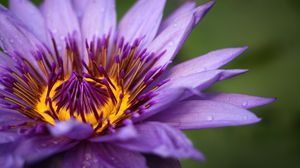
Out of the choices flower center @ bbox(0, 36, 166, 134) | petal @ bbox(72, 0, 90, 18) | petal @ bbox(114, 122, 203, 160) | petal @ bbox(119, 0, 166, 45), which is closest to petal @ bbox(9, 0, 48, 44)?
flower center @ bbox(0, 36, 166, 134)

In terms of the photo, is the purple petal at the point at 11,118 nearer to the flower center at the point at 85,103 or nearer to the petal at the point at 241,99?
the flower center at the point at 85,103

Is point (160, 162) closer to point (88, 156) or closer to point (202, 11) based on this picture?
point (88, 156)

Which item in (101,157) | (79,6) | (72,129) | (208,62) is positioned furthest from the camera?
(79,6)

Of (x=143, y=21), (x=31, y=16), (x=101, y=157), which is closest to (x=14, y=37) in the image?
(x=31, y=16)

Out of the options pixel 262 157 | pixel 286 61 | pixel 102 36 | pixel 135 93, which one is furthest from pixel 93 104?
pixel 286 61

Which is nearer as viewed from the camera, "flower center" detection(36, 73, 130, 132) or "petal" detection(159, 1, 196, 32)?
"flower center" detection(36, 73, 130, 132)

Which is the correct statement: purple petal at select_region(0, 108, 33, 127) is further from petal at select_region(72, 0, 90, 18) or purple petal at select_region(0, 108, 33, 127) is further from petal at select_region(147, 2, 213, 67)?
petal at select_region(72, 0, 90, 18)
